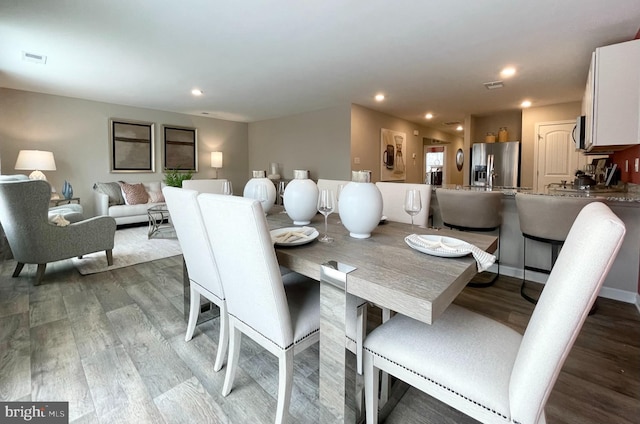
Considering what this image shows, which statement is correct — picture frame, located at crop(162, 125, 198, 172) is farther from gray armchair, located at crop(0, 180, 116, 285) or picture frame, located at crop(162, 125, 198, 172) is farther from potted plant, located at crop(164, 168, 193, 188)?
gray armchair, located at crop(0, 180, 116, 285)

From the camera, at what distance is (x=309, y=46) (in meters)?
2.87

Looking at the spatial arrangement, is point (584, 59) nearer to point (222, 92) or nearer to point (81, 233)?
point (222, 92)

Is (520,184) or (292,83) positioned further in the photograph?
(520,184)

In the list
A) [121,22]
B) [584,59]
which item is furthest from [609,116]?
[121,22]

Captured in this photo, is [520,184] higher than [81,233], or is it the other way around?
[520,184]

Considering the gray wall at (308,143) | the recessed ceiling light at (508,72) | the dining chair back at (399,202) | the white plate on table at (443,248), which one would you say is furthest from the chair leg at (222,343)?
the gray wall at (308,143)

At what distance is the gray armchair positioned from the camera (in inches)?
97.2

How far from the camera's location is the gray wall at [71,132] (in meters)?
4.48

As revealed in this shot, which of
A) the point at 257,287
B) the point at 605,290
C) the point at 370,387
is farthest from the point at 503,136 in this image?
the point at 257,287

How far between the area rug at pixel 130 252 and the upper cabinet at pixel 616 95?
14.4 feet

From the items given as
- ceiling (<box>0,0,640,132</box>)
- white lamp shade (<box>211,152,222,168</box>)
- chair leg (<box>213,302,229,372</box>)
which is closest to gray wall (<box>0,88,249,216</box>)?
ceiling (<box>0,0,640,132</box>)

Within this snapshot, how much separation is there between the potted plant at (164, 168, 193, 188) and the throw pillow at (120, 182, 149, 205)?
0.47 m

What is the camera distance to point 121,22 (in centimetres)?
242

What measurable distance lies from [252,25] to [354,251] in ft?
7.38
